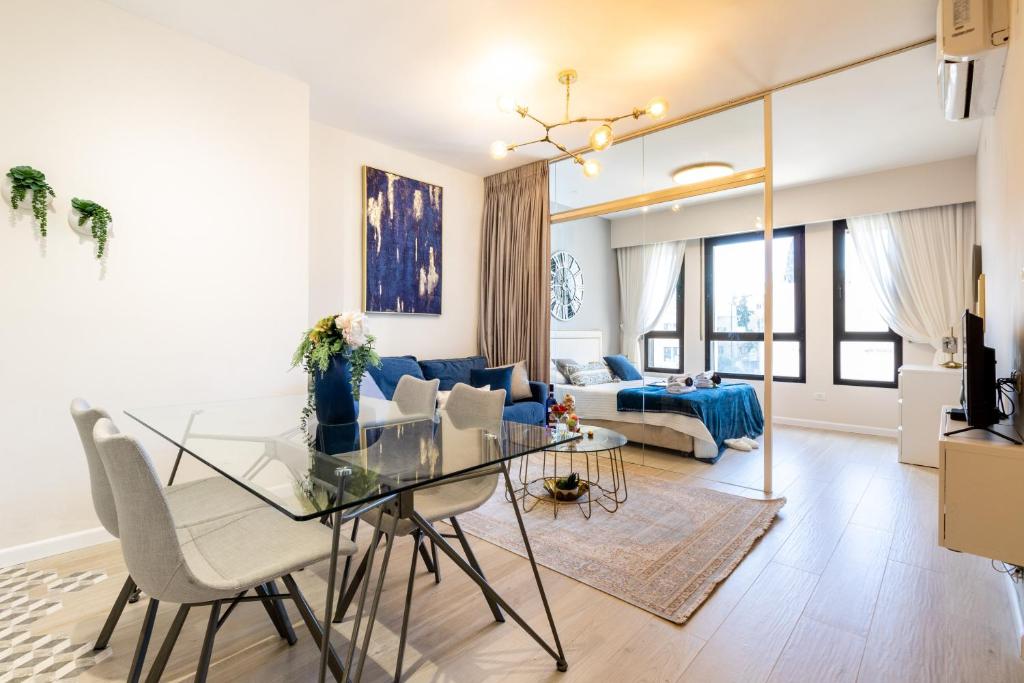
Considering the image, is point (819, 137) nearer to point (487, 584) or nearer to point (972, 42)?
point (972, 42)

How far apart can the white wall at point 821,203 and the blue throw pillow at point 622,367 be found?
1076mm

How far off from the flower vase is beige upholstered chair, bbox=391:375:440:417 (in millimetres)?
388

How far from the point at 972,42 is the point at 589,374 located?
3.28 meters

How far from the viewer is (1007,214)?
234cm

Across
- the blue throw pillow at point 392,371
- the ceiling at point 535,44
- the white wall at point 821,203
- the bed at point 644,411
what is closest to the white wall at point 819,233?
the white wall at point 821,203

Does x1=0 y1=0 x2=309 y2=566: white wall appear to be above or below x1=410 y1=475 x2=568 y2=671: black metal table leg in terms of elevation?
above

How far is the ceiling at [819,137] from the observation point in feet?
10.6

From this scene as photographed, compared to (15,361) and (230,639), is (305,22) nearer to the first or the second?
(15,361)

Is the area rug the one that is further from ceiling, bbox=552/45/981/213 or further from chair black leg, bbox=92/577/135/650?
ceiling, bbox=552/45/981/213

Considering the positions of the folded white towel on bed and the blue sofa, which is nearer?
the blue sofa

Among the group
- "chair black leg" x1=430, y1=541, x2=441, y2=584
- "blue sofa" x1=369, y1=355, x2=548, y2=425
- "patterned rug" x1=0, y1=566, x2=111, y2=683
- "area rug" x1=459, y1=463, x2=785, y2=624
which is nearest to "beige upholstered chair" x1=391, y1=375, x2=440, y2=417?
"chair black leg" x1=430, y1=541, x2=441, y2=584

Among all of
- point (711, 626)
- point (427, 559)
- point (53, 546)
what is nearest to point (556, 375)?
point (427, 559)

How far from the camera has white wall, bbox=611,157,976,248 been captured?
13.2 feet

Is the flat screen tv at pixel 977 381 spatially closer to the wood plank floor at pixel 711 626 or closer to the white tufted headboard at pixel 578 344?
the wood plank floor at pixel 711 626
